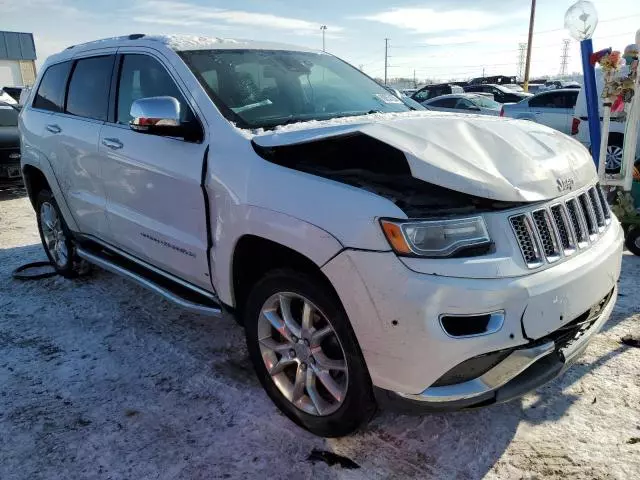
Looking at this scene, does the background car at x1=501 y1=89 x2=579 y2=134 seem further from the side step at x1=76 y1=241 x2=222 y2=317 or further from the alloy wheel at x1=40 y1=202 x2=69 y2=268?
the side step at x1=76 y1=241 x2=222 y2=317

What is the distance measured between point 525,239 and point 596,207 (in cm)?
85

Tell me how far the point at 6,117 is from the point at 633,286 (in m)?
9.47

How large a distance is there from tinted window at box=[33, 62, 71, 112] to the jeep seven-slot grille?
384cm

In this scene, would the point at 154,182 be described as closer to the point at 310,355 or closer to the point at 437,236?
the point at 310,355

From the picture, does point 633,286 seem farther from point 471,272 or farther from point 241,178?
point 241,178

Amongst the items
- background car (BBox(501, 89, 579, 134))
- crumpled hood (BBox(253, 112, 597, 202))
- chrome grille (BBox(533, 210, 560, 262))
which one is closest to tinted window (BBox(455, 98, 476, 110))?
background car (BBox(501, 89, 579, 134))

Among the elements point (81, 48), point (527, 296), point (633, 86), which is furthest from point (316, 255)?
point (633, 86)

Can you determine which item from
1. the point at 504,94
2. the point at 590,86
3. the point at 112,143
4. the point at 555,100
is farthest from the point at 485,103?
the point at 112,143


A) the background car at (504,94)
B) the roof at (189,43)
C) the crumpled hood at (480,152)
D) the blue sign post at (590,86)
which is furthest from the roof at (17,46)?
the crumpled hood at (480,152)

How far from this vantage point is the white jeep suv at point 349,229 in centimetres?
202

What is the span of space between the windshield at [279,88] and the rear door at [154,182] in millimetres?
199

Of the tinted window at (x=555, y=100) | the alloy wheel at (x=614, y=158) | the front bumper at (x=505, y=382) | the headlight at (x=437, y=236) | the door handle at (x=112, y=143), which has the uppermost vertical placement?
the door handle at (x=112, y=143)

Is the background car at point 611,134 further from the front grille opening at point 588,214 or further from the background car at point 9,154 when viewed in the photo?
the background car at point 9,154

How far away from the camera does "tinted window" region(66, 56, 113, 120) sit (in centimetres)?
383
